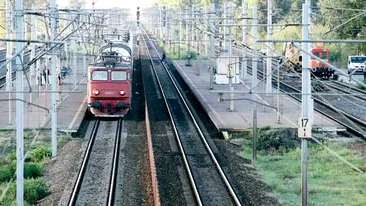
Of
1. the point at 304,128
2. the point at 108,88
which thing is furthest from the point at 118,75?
the point at 304,128

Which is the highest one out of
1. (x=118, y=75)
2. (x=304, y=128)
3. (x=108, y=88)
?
(x=118, y=75)

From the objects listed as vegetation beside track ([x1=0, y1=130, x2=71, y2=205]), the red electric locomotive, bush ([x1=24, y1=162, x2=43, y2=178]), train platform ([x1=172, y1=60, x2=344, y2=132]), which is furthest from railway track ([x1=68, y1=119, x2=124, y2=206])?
train platform ([x1=172, y1=60, x2=344, y2=132])

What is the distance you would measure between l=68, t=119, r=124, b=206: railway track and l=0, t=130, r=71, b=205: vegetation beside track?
0.97 metres

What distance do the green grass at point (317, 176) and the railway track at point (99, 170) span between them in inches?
172

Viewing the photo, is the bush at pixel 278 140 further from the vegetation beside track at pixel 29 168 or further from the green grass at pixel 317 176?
the vegetation beside track at pixel 29 168

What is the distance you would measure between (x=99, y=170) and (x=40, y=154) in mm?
3208

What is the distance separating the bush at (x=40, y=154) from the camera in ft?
77.9

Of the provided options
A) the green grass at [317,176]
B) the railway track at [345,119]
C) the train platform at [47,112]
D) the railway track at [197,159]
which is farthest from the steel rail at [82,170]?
the railway track at [345,119]

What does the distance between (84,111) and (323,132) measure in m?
11.3

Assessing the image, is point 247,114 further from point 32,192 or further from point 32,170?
point 32,192

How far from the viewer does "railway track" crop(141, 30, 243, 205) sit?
1848 cm

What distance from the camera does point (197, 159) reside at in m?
23.3

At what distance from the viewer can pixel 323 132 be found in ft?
91.5

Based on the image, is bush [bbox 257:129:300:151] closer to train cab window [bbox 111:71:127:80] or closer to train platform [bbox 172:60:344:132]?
train platform [bbox 172:60:344:132]
